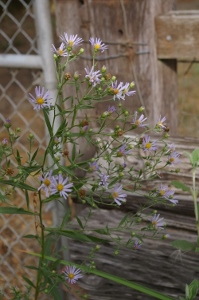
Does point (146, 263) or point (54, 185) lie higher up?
point (54, 185)

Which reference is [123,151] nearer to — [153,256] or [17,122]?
[153,256]

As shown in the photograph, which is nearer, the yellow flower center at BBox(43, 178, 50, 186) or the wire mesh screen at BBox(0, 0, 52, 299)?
the yellow flower center at BBox(43, 178, 50, 186)

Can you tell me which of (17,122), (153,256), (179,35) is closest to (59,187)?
(153,256)

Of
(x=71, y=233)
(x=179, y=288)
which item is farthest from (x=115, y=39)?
(x=71, y=233)

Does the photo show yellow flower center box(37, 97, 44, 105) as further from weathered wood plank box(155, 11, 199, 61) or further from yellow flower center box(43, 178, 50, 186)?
weathered wood plank box(155, 11, 199, 61)

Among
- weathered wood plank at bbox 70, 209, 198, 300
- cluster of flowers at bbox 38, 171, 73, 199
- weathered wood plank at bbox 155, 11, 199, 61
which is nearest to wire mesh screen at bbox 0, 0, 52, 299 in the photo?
cluster of flowers at bbox 38, 171, 73, 199

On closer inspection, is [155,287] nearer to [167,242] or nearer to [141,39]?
[167,242]

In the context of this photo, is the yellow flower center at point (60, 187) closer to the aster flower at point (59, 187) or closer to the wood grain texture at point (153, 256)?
the aster flower at point (59, 187)
